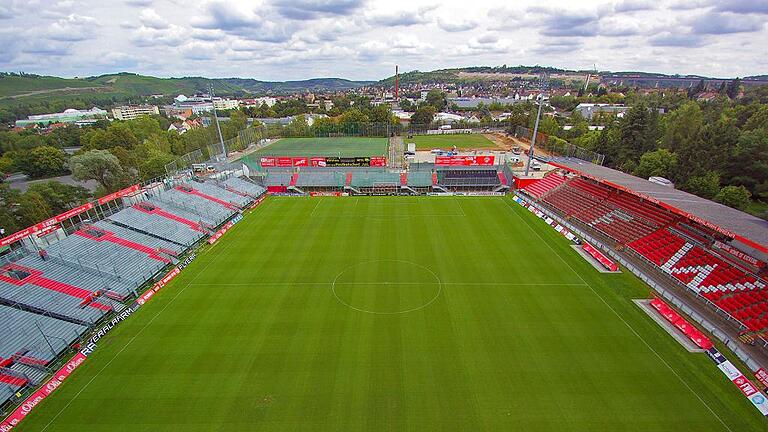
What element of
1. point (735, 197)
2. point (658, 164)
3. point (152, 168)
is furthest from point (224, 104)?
point (735, 197)

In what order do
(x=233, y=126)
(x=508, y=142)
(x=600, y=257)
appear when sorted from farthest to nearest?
(x=233, y=126), (x=508, y=142), (x=600, y=257)

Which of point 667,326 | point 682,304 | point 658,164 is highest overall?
point 658,164

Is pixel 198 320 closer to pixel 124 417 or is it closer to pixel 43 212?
pixel 124 417

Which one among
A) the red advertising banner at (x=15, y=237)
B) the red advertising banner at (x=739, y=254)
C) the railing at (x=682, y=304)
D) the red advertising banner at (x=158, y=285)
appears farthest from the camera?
the red advertising banner at (x=158, y=285)

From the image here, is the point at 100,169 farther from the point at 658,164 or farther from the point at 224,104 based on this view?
the point at 224,104

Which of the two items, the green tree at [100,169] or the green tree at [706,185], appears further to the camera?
the green tree at [100,169]

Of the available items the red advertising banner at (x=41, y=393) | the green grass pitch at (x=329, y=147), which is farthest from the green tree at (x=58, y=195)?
the green grass pitch at (x=329, y=147)

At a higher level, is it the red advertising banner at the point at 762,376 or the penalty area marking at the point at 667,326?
the red advertising banner at the point at 762,376

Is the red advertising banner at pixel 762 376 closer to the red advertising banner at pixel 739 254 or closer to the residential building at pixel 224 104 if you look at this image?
the red advertising banner at pixel 739 254
